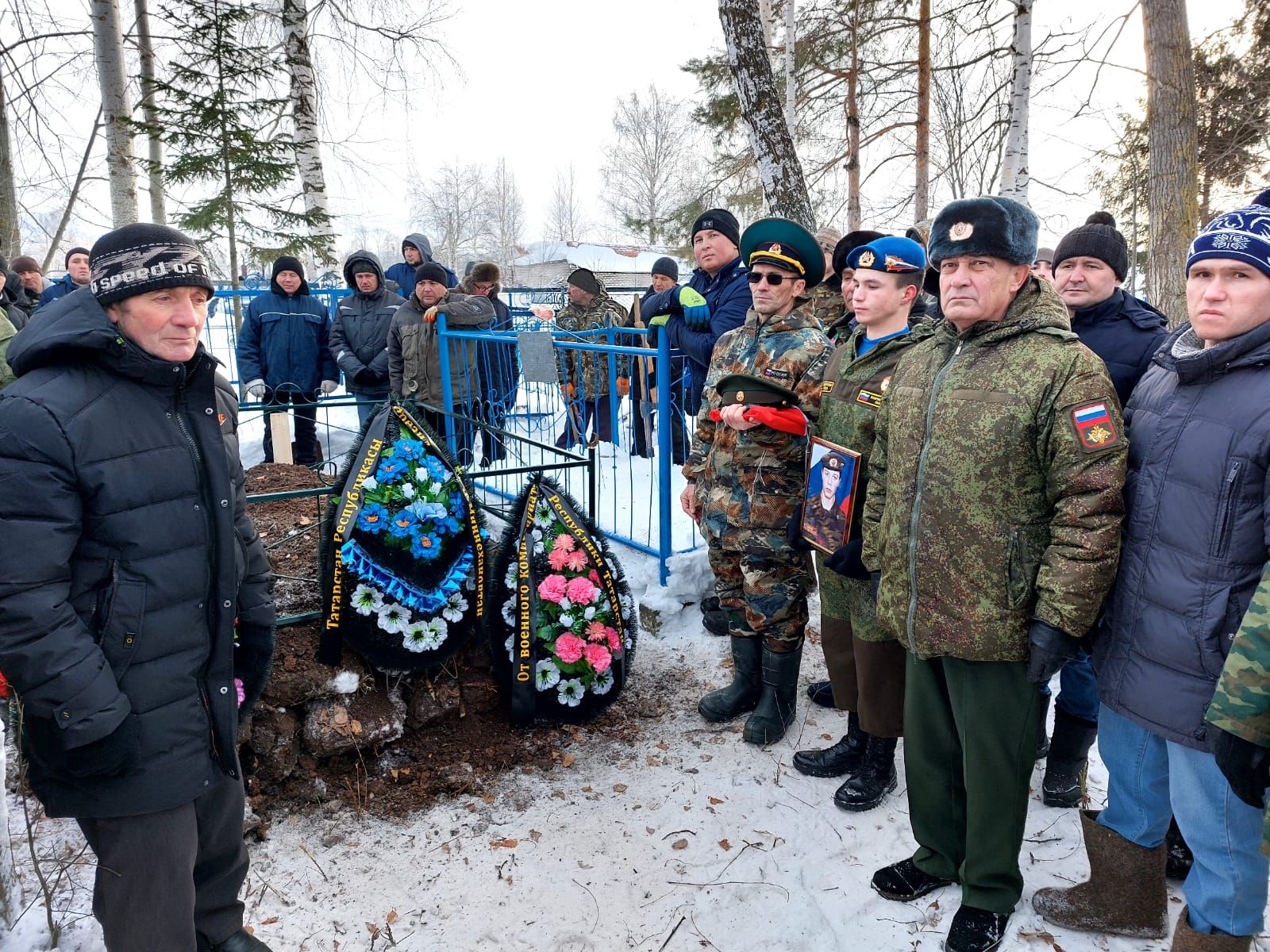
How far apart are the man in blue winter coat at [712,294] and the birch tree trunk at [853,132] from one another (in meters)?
10.5

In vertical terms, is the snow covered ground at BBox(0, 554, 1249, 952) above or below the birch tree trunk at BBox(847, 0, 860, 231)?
below

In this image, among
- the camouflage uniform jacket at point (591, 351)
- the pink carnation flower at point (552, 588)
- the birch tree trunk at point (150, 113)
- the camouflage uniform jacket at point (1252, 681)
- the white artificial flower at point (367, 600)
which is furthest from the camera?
the birch tree trunk at point (150, 113)

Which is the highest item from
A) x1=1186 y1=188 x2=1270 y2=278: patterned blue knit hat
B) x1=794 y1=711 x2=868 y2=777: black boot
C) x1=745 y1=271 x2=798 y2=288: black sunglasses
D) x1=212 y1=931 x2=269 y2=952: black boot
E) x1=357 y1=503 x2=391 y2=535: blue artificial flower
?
x1=1186 y1=188 x2=1270 y2=278: patterned blue knit hat

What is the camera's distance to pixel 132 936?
187 centimetres

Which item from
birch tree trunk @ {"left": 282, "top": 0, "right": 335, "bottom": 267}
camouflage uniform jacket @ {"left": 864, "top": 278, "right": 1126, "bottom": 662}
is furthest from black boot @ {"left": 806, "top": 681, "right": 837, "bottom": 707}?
birch tree trunk @ {"left": 282, "top": 0, "right": 335, "bottom": 267}

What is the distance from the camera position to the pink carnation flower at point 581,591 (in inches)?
135

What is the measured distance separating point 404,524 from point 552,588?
0.68 m

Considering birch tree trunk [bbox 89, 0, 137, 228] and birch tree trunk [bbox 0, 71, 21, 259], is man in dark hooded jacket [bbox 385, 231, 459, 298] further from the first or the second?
birch tree trunk [bbox 0, 71, 21, 259]

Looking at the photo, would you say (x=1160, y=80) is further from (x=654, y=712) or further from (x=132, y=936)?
(x=132, y=936)

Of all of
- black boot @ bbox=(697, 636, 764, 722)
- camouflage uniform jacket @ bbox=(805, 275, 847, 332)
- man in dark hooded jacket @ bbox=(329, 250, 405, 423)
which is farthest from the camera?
man in dark hooded jacket @ bbox=(329, 250, 405, 423)

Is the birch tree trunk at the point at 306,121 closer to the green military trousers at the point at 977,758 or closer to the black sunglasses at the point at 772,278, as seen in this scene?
the black sunglasses at the point at 772,278

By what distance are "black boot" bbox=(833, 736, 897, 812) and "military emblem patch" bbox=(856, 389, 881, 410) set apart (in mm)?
1286

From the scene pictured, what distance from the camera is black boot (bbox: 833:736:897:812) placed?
9.77 ft

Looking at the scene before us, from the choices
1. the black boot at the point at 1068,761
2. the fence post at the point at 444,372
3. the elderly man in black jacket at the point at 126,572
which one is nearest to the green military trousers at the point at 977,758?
the black boot at the point at 1068,761
